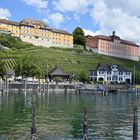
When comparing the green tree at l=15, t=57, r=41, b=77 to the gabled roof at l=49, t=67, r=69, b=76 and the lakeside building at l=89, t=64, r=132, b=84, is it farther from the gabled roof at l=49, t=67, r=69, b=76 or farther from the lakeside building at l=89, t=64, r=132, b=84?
the lakeside building at l=89, t=64, r=132, b=84

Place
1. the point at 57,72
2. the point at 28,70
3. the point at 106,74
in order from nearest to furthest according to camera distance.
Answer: the point at 28,70 → the point at 57,72 → the point at 106,74

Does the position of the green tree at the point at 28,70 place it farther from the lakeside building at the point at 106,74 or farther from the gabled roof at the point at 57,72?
the lakeside building at the point at 106,74

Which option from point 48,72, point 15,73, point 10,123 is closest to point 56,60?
point 48,72

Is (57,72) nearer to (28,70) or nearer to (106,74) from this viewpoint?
(28,70)

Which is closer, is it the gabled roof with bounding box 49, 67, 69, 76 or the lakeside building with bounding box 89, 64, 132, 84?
the gabled roof with bounding box 49, 67, 69, 76

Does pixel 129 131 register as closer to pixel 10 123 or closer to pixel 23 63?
pixel 10 123

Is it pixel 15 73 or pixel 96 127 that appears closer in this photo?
pixel 96 127

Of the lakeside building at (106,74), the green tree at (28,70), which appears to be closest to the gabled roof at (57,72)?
the green tree at (28,70)

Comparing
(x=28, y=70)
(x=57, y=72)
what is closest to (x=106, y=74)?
(x=57, y=72)

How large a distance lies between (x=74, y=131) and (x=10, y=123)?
8.70 meters

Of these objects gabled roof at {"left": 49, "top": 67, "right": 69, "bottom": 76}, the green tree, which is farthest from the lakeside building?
the green tree

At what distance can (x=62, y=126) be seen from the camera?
46062 millimetres

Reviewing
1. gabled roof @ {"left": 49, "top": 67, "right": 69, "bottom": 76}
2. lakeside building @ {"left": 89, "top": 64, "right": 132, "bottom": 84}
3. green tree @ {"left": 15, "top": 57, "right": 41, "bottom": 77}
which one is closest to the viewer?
green tree @ {"left": 15, "top": 57, "right": 41, "bottom": 77}

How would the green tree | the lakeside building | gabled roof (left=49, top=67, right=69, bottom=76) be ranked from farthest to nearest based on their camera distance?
the lakeside building → gabled roof (left=49, top=67, right=69, bottom=76) → the green tree
